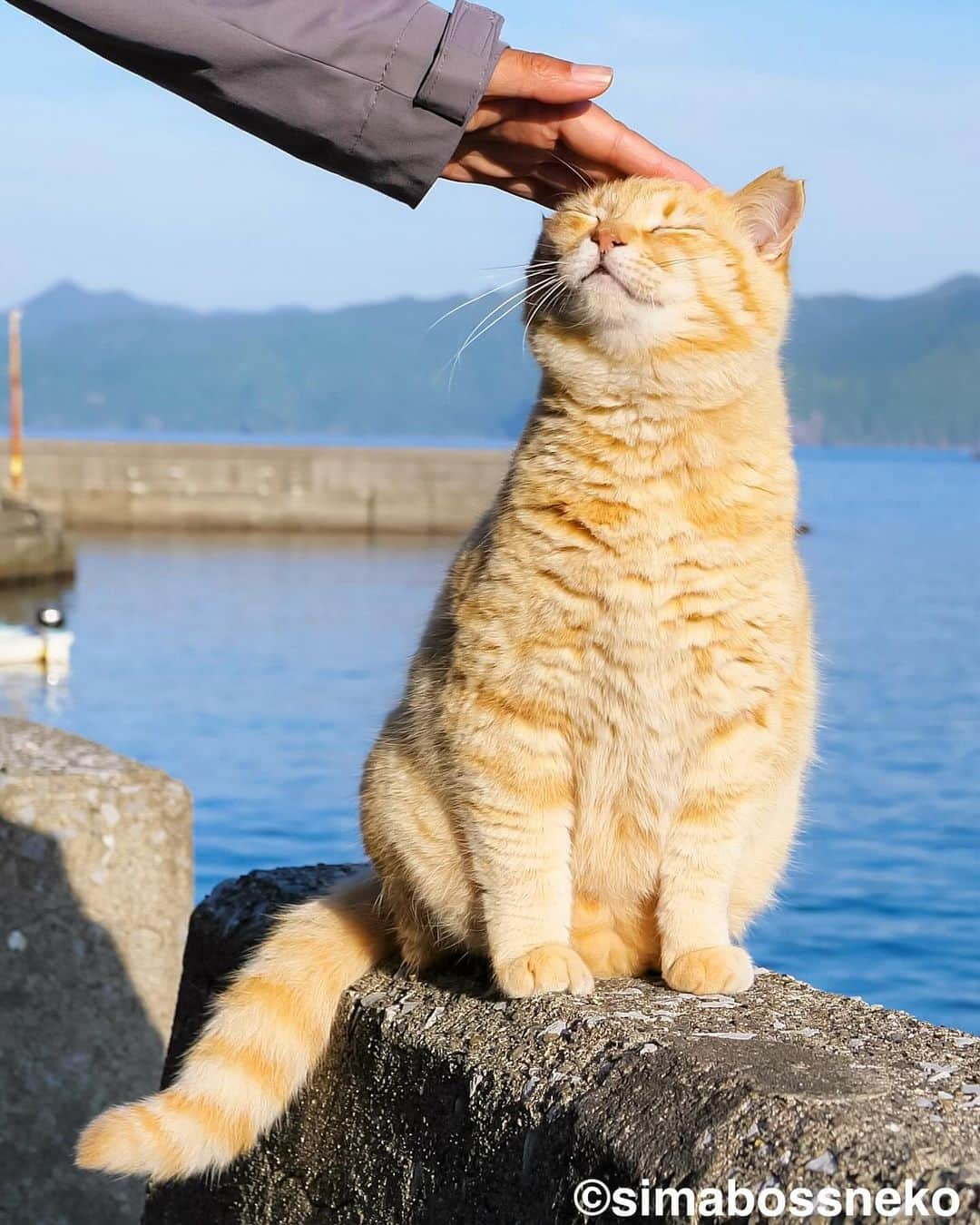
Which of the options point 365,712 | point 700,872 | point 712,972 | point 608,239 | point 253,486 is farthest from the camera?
point 253,486

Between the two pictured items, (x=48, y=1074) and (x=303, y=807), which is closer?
(x=48, y=1074)

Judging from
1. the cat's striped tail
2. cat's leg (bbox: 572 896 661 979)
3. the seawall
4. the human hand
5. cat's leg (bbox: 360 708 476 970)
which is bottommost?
the seawall

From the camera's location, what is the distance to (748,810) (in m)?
2.10

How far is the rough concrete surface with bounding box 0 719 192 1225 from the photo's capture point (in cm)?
289

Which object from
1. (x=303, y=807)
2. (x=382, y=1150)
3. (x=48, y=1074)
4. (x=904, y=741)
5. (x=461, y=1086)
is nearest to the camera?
(x=461, y=1086)

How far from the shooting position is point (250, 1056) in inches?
78.0

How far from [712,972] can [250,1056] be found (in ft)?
2.03

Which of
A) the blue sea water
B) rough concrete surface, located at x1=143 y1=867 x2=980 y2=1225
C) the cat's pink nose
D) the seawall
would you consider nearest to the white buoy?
the blue sea water

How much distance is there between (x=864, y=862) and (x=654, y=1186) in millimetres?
6923

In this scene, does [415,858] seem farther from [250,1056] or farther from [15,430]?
[15,430]

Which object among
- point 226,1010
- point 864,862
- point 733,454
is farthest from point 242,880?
point 864,862

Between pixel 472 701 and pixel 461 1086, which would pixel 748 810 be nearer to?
pixel 472 701

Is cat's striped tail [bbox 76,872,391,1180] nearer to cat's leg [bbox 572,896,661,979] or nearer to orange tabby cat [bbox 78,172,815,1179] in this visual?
orange tabby cat [bbox 78,172,815,1179]

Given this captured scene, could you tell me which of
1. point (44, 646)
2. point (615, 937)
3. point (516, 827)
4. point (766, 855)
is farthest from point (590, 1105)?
point (44, 646)
